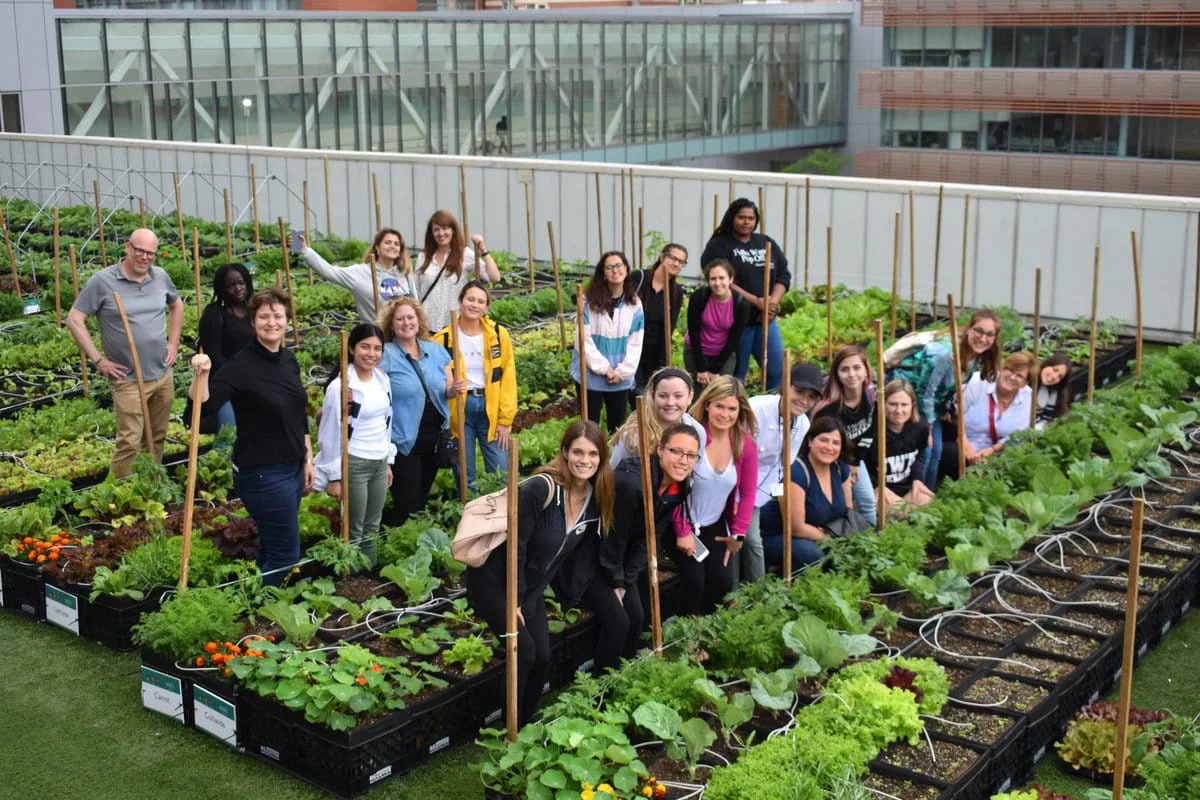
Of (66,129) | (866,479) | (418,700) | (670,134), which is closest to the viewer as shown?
(418,700)

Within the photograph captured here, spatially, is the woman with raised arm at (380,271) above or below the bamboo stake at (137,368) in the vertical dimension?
above

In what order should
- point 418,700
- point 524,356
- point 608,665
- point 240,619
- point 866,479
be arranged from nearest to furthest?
point 418,700 < point 608,665 < point 240,619 < point 866,479 < point 524,356

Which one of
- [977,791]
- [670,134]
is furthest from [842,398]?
[670,134]

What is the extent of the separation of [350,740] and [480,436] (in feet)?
8.75

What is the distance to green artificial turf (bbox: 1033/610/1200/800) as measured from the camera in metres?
5.75

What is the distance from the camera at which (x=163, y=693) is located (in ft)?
20.3

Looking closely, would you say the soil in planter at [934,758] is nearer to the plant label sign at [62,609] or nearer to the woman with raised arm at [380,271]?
the plant label sign at [62,609]

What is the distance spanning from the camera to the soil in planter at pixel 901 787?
5207 millimetres

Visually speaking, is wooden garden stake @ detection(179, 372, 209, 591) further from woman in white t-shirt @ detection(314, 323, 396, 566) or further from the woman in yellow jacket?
the woman in yellow jacket

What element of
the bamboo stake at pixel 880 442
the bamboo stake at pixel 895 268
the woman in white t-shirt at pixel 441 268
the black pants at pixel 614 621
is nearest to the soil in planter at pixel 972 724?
the black pants at pixel 614 621

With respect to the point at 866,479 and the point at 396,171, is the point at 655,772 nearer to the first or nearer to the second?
the point at 866,479

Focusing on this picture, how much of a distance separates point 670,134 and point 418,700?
34.3 m

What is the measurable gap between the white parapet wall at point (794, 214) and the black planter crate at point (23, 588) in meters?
7.25

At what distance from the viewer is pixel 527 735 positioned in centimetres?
532
